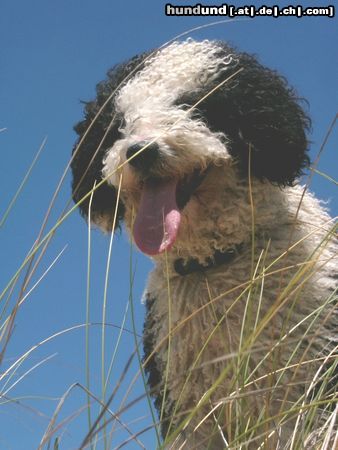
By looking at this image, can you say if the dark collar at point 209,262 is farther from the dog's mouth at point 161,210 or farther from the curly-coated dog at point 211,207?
the dog's mouth at point 161,210

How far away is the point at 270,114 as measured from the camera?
11.2ft

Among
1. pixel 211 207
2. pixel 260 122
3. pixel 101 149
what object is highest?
pixel 260 122

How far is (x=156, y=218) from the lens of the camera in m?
3.07

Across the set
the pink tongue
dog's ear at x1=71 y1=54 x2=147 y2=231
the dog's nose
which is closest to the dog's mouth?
the pink tongue

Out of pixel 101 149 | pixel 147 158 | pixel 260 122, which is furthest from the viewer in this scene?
pixel 101 149

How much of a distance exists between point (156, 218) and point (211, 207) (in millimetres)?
270

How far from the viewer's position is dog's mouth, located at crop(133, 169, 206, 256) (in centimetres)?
302

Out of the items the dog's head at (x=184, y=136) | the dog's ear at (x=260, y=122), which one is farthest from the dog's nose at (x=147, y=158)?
the dog's ear at (x=260, y=122)

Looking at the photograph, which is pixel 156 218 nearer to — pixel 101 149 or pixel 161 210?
pixel 161 210

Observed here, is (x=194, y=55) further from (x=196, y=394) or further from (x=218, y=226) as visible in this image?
(x=196, y=394)

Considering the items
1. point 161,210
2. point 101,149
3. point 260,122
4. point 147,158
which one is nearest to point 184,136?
point 147,158

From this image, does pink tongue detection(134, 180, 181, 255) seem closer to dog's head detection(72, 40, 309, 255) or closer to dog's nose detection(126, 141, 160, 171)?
dog's head detection(72, 40, 309, 255)

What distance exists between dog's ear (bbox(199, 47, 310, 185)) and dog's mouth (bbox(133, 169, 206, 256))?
0.27 meters

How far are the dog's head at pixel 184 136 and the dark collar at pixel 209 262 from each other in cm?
22
